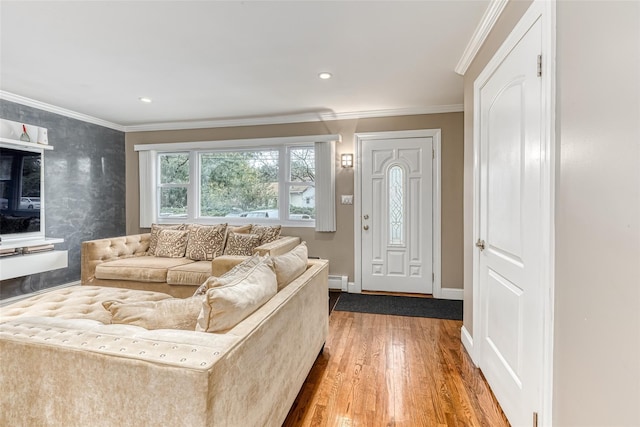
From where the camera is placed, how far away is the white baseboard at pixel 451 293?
3561mm

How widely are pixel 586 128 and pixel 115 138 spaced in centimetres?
531

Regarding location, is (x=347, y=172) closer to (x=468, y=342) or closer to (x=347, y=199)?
(x=347, y=199)

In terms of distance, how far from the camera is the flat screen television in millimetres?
3139

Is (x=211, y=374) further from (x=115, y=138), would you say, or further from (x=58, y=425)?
(x=115, y=138)

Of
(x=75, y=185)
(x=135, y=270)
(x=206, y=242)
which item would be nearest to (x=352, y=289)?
(x=206, y=242)

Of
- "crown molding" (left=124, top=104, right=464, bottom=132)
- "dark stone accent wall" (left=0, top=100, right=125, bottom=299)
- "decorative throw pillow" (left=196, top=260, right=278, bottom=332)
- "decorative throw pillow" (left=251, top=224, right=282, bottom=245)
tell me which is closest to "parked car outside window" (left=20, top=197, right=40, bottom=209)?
"dark stone accent wall" (left=0, top=100, right=125, bottom=299)

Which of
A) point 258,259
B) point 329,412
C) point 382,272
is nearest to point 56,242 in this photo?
point 258,259

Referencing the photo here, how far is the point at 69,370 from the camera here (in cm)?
92

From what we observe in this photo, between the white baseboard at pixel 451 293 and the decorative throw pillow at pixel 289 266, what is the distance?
2.31 metres

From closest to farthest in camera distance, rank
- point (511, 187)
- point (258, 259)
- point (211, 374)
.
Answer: point (211, 374), point (511, 187), point (258, 259)

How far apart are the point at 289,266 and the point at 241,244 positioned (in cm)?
173

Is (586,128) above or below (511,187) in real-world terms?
above

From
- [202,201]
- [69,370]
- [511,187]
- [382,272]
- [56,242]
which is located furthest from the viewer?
[202,201]

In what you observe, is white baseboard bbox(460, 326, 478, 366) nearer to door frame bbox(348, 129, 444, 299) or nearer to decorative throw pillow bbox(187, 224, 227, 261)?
door frame bbox(348, 129, 444, 299)
